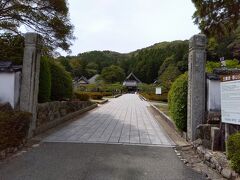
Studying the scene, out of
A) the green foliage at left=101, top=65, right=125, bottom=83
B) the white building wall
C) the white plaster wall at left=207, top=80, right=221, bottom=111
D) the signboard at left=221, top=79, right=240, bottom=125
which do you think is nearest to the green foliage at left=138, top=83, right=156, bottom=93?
the green foliage at left=101, top=65, right=125, bottom=83

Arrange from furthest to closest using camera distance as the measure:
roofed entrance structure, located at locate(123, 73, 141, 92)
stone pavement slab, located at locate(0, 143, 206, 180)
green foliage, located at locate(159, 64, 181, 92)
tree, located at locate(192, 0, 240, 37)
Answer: roofed entrance structure, located at locate(123, 73, 141, 92)
green foliage, located at locate(159, 64, 181, 92)
tree, located at locate(192, 0, 240, 37)
stone pavement slab, located at locate(0, 143, 206, 180)

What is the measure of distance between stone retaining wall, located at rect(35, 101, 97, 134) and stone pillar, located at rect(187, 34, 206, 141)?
4.35m

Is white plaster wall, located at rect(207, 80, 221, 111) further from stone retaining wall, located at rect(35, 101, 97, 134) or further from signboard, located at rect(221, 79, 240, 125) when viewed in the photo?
stone retaining wall, located at rect(35, 101, 97, 134)

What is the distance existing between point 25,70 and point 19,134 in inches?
77.3

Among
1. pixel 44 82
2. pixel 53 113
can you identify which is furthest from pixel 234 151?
pixel 53 113

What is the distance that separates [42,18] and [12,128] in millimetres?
6156

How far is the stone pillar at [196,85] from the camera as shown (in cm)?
736

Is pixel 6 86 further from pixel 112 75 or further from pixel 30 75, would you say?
pixel 112 75

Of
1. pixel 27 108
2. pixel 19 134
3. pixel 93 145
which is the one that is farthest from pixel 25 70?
pixel 93 145

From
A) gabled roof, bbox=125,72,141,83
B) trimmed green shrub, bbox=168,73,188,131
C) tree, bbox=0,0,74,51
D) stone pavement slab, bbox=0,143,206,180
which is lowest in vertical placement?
stone pavement slab, bbox=0,143,206,180

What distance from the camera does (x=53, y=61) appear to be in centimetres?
1221

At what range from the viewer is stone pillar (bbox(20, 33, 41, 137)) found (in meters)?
7.59

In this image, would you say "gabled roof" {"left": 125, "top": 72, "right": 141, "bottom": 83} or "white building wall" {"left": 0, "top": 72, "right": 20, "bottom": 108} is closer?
"white building wall" {"left": 0, "top": 72, "right": 20, "bottom": 108}

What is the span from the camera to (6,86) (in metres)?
7.18
